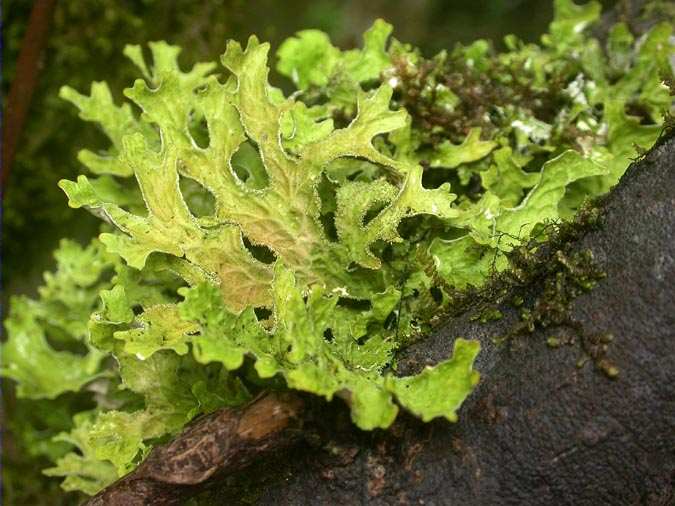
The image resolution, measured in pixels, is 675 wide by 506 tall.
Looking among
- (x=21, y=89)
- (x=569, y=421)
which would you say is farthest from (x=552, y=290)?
(x=21, y=89)

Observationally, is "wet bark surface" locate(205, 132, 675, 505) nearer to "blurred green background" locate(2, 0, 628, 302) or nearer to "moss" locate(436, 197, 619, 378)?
"moss" locate(436, 197, 619, 378)

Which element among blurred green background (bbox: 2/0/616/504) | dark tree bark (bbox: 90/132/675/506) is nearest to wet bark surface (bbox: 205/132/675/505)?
dark tree bark (bbox: 90/132/675/506)

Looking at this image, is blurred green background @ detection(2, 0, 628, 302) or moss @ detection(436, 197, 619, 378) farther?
blurred green background @ detection(2, 0, 628, 302)

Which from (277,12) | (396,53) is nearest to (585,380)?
(396,53)

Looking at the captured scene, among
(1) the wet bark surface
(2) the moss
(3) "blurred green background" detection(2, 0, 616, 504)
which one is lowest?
(1) the wet bark surface

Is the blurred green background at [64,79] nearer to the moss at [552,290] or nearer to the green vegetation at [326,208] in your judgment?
the green vegetation at [326,208]

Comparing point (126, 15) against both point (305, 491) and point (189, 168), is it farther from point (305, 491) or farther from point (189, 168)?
point (305, 491)

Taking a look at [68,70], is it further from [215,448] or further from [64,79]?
[215,448]
